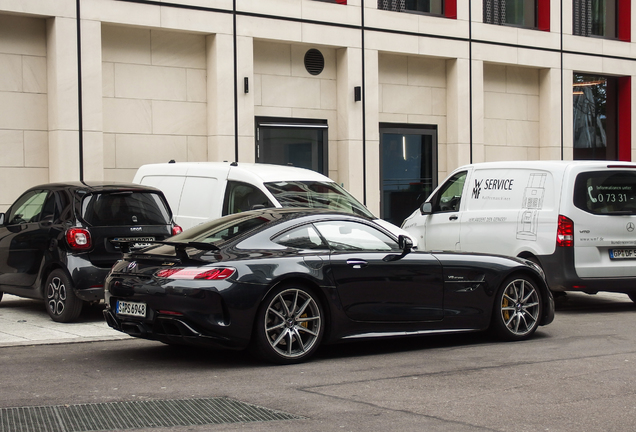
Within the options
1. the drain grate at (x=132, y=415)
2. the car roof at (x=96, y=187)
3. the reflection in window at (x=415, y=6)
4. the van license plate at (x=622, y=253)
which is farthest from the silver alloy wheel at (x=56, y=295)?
the reflection in window at (x=415, y=6)

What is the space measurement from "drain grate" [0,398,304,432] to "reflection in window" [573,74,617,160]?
67.8ft

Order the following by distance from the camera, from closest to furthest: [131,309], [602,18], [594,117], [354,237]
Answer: [131,309], [354,237], [594,117], [602,18]

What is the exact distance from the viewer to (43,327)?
392 inches

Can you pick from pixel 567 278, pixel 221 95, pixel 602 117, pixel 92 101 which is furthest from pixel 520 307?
pixel 602 117

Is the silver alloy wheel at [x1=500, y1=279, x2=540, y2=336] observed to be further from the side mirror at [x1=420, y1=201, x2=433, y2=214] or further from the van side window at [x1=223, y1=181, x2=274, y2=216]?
the side mirror at [x1=420, y1=201, x2=433, y2=214]

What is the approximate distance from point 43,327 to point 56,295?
48 cm

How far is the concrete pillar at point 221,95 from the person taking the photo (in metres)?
18.1

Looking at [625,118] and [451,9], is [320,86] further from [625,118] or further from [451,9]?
[625,118]

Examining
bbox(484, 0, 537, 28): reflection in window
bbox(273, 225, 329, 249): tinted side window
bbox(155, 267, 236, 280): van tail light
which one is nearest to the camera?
bbox(155, 267, 236, 280): van tail light

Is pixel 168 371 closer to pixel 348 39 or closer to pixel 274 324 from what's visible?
pixel 274 324

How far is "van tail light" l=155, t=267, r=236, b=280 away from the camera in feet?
23.6

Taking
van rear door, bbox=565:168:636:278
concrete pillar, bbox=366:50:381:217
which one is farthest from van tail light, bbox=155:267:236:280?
concrete pillar, bbox=366:50:381:217

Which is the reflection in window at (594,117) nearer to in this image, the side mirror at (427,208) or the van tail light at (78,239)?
the side mirror at (427,208)

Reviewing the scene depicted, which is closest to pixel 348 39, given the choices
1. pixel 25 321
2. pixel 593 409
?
pixel 25 321
